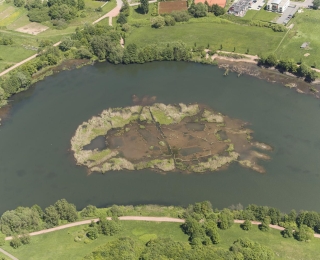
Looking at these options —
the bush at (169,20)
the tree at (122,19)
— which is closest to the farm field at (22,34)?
the tree at (122,19)

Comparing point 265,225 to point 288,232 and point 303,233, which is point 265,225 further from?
point 303,233

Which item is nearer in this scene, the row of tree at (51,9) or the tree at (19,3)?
the row of tree at (51,9)

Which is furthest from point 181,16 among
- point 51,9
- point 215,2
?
point 51,9

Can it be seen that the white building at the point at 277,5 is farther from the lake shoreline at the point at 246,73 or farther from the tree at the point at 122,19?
the tree at the point at 122,19

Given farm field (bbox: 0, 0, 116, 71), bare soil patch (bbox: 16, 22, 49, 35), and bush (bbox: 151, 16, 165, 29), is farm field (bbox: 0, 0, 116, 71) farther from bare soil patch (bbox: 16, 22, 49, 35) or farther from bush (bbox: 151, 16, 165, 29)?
bush (bbox: 151, 16, 165, 29)

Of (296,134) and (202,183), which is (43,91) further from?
(296,134)

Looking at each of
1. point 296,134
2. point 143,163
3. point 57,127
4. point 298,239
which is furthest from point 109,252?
point 296,134
